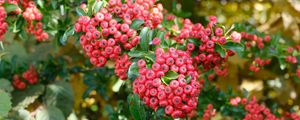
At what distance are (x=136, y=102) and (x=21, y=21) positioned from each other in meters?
0.81

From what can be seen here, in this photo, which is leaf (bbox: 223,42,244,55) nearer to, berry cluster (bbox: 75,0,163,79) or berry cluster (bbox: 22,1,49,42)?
berry cluster (bbox: 75,0,163,79)

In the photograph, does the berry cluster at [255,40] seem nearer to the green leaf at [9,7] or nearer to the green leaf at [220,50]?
the green leaf at [220,50]

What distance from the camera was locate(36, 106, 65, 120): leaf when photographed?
2.67 meters

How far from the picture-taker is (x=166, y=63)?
1.74m

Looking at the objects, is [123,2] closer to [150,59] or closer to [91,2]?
[91,2]

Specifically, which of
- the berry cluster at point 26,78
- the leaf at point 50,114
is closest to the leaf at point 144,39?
the leaf at point 50,114

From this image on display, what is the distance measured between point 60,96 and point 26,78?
263 millimetres

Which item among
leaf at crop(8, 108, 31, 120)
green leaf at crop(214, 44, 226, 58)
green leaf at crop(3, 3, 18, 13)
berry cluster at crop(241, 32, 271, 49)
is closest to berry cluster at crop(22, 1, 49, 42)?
green leaf at crop(3, 3, 18, 13)

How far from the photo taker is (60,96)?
2.91m

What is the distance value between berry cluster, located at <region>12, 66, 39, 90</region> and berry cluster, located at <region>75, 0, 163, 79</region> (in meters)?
0.86

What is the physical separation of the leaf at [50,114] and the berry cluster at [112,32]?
839 mm

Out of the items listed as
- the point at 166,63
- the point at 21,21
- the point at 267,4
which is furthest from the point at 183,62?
the point at 267,4

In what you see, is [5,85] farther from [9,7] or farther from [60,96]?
[9,7]

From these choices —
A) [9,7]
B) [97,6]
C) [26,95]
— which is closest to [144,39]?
[97,6]
